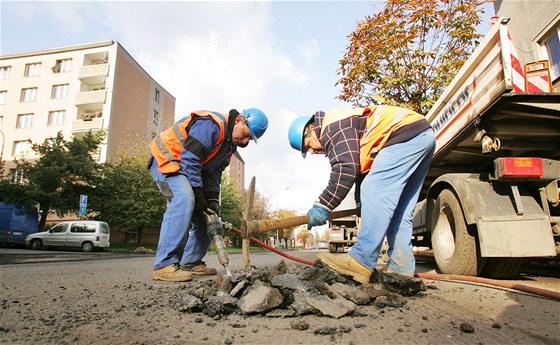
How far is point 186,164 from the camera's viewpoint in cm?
340

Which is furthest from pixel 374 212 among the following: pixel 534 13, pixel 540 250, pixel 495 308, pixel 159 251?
pixel 534 13

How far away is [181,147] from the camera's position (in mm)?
3510

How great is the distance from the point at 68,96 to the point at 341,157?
36292 millimetres

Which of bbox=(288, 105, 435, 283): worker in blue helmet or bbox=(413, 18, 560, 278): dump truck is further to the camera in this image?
bbox=(413, 18, 560, 278): dump truck

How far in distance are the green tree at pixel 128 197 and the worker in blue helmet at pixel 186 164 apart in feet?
64.9

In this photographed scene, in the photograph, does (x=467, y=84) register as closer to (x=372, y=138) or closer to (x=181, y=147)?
(x=372, y=138)

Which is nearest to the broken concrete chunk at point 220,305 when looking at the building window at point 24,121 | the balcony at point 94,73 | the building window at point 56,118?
the balcony at point 94,73

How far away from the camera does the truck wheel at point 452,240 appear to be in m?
3.50

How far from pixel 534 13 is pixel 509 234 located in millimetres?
7552

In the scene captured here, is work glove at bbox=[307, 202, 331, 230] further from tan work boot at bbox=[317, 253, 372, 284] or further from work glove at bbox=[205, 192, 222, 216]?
→ work glove at bbox=[205, 192, 222, 216]

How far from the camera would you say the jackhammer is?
3.21 metres

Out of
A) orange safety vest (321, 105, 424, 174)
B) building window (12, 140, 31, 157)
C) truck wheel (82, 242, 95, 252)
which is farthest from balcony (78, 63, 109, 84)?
orange safety vest (321, 105, 424, 174)

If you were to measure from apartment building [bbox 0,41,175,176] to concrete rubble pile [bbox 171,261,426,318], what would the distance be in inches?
1201

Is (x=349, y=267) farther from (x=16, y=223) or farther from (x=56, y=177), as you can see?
(x=56, y=177)
